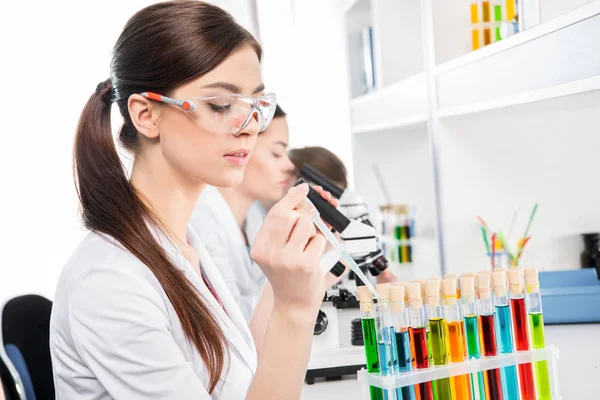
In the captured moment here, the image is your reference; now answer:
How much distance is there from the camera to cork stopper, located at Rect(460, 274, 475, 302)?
3.51ft

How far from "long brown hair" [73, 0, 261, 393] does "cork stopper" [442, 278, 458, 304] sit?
0.39m

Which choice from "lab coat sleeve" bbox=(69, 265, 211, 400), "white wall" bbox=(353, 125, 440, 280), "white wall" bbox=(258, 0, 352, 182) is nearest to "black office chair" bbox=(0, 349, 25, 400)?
"lab coat sleeve" bbox=(69, 265, 211, 400)

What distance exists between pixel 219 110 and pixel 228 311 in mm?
404

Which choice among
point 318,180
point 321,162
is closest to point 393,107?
point 321,162

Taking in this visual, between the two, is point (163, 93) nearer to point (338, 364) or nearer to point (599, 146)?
point (338, 364)

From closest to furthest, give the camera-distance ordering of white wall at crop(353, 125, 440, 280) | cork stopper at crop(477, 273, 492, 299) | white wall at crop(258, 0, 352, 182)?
cork stopper at crop(477, 273, 492, 299), white wall at crop(353, 125, 440, 280), white wall at crop(258, 0, 352, 182)

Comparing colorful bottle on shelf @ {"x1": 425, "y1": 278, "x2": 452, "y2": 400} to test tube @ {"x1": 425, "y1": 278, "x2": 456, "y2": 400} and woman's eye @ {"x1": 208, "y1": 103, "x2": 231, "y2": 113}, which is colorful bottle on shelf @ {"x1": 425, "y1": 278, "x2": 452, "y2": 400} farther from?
woman's eye @ {"x1": 208, "y1": 103, "x2": 231, "y2": 113}

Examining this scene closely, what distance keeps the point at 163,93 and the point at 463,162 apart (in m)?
1.29

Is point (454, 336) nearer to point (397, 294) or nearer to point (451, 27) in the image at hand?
point (397, 294)

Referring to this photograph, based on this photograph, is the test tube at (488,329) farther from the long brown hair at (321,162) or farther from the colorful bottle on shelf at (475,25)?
the long brown hair at (321,162)

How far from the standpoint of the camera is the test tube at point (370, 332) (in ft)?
3.48

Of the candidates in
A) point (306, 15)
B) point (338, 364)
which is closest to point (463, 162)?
point (338, 364)

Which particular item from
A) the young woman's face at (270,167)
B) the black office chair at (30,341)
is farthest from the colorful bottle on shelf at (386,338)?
the young woman's face at (270,167)

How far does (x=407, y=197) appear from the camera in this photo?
3361 millimetres
